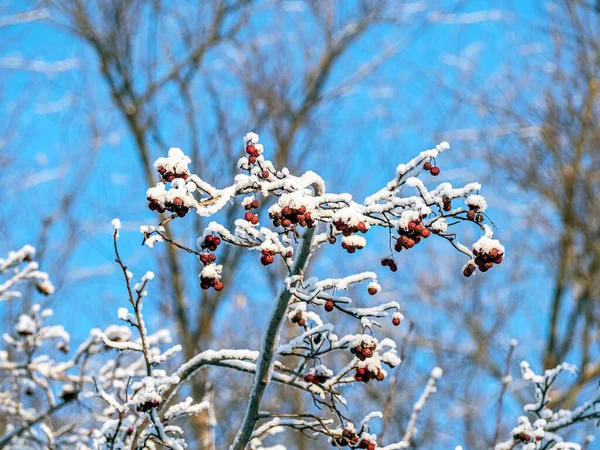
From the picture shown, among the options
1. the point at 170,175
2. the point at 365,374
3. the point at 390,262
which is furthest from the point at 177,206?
the point at 365,374

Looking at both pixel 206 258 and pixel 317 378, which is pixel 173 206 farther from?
pixel 317 378

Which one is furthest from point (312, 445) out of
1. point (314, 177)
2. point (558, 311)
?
point (314, 177)

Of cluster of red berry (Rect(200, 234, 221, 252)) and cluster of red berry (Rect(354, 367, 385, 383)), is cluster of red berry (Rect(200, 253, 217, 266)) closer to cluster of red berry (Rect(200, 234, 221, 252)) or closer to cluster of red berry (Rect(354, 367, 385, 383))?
cluster of red berry (Rect(200, 234, 221, 252))

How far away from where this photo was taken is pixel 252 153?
7.16 ft

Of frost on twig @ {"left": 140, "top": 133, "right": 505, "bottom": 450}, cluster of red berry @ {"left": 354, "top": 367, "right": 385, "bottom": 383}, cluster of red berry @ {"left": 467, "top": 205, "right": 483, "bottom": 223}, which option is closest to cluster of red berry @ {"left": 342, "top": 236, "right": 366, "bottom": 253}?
frost on twig @ {"left": 140, "top": 133, "right": 505, "bottom": 450}

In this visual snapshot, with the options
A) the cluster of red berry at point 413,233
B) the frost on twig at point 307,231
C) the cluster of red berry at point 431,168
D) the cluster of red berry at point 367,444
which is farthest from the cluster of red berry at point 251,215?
the cluster of red berry at point 367,444

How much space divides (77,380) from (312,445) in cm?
731

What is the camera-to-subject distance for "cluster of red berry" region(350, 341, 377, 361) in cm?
216

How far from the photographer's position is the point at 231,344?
1146 centimetres

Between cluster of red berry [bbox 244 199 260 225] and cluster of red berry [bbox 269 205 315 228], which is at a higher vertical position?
cluster of red berry [bbox 244 199 260 225]

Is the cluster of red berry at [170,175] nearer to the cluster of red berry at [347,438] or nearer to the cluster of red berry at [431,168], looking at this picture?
the cluster of red berry at [431,168]

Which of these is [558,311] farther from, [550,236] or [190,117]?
[190,117]

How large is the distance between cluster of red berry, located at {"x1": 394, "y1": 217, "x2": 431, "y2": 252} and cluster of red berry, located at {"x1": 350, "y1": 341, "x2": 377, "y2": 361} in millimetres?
357

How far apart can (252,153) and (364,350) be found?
2.28ft
